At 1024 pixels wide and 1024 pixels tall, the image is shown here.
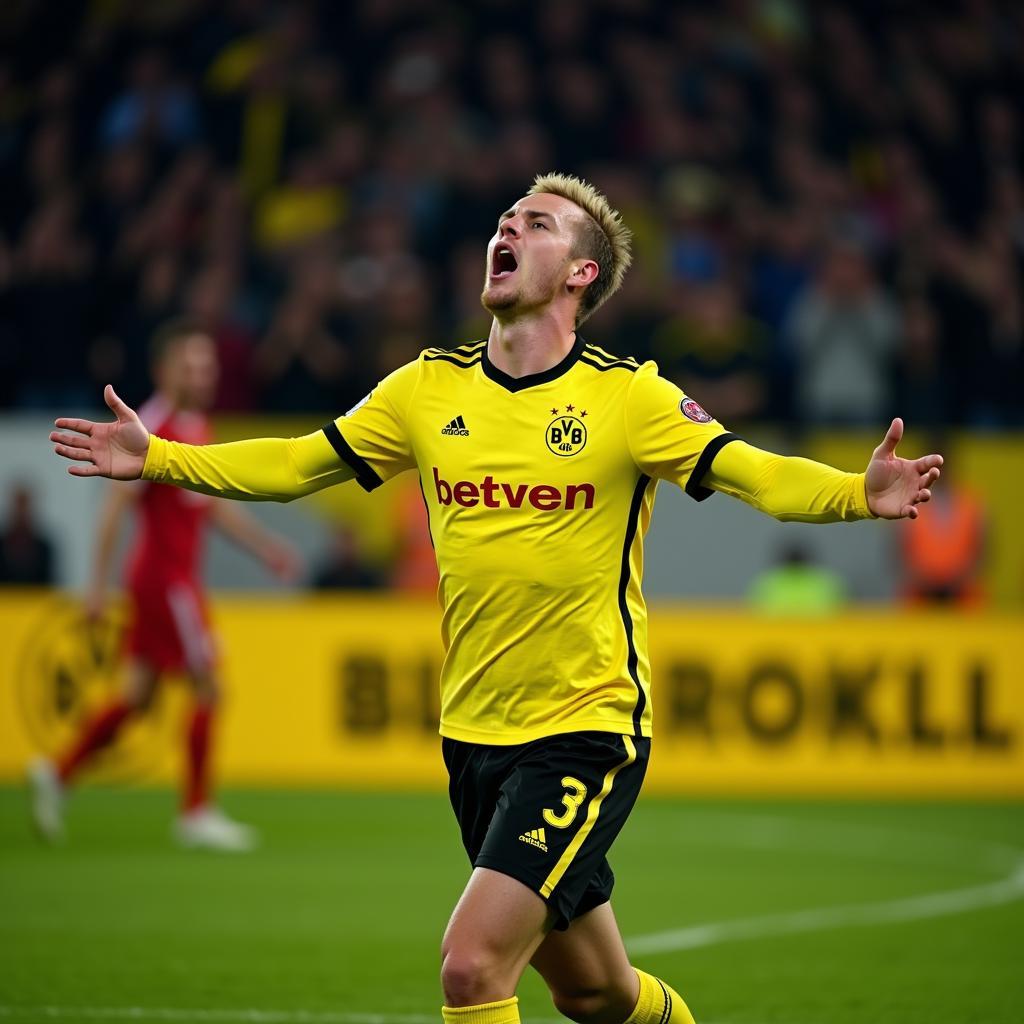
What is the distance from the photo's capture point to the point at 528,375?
5289 mm

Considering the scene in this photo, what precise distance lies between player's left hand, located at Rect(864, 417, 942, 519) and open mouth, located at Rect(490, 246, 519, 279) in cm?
113

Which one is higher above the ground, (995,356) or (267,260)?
(267,260)

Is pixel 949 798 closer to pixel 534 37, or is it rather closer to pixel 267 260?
pixel 267 260

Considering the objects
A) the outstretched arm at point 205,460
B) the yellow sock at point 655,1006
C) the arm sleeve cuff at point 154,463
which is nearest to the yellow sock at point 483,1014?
the yellow sock at point 655,1006

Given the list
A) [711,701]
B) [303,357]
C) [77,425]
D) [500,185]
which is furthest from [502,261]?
[500,185]

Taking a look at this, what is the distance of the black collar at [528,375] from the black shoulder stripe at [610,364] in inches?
1.1

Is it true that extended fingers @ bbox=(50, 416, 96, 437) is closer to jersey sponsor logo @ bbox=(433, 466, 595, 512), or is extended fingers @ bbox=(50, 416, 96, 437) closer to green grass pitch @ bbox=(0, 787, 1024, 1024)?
jersey sponsor logo @ bbox=(433, 466, 595, 512)

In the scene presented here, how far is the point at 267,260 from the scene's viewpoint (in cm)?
1720

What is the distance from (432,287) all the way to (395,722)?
4115mm

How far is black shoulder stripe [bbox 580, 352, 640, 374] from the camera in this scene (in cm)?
529

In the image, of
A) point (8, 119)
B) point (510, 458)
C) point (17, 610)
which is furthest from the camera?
point (8, 119)

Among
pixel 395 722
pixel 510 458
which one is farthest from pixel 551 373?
pixel 395 722

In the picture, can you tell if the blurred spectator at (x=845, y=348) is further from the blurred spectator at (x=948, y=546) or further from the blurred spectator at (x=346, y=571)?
the blurred spectator at (x=346, y=571)

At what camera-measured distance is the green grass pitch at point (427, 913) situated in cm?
705
